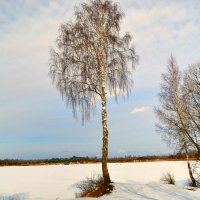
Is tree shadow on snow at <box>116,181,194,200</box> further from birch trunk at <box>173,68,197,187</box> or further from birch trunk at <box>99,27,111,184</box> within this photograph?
birch trunk at <box>173,68,197,187</box>

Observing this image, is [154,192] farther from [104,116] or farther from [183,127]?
[183,127]

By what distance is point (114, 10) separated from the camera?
64.9 ft

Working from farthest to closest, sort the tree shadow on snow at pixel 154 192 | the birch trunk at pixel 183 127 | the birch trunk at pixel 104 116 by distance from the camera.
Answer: the birch trunk at pixel 183 127 → the birch trunk at pixel 104 116 → the tree shadow on snow at pixel 154 192

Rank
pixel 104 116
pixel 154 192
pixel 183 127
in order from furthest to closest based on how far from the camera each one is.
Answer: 1. pixel 183 127
2. pixel 104 116
3. pixel 154 192

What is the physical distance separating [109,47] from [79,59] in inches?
70.7

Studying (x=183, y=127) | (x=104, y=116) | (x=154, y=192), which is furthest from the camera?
(x=183, y=127)

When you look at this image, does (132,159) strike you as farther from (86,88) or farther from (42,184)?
(86,88)

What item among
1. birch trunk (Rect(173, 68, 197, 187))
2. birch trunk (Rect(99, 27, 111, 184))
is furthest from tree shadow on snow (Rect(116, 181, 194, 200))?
birch trunk (Rect(173, 68, 197, 187))

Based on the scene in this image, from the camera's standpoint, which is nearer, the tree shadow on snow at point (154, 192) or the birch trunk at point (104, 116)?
the tree shadow on snow at point (154, 192)

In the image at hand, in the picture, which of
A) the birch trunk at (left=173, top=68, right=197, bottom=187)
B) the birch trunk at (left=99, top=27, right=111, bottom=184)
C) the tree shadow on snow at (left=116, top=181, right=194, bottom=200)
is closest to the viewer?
the tree shadow on snow at (left=116, top=181, right=194, bottom=200)

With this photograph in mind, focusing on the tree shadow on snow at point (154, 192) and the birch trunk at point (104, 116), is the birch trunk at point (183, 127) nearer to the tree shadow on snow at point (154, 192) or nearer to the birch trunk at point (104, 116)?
the tree shadow on snow at point (154, 192)

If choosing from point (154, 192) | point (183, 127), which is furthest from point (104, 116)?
point (183, 127)

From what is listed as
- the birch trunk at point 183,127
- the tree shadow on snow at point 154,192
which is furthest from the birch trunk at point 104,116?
the birch trunk at point 183,127

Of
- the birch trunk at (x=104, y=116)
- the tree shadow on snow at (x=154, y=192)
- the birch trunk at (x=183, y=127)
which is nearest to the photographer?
the tree shadow on snow at (x=154, y=192)
